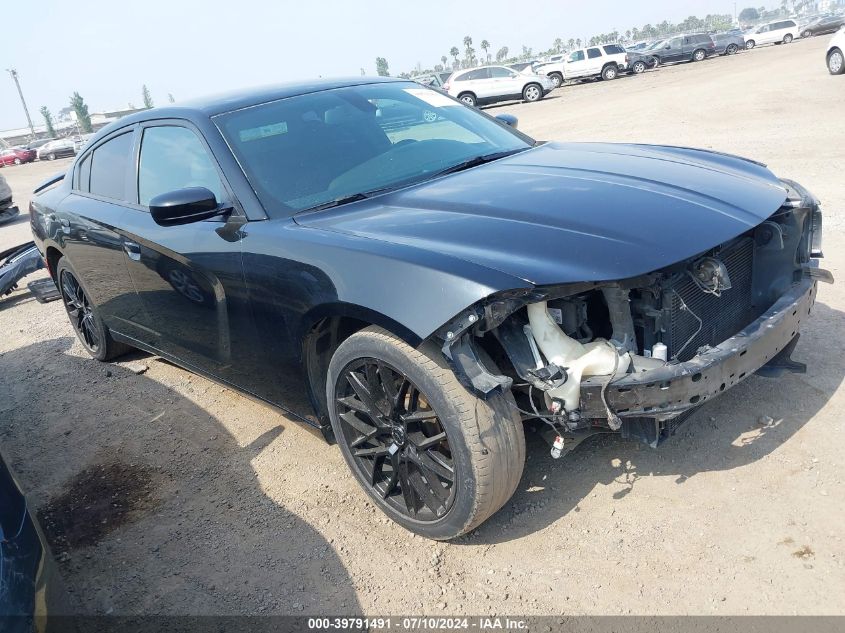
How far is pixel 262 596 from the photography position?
2.55 metres

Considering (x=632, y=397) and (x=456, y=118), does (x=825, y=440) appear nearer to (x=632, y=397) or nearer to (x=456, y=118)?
(x=632, y=397)

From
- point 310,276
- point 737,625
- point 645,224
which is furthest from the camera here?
Result: point 310,276

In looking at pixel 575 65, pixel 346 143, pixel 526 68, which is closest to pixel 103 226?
pixel 346 143

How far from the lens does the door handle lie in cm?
365

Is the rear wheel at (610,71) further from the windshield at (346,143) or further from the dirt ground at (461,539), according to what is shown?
the windshield at (346,143)

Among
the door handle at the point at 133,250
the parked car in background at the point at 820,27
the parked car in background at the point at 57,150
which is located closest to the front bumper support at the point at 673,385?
the door handle at the point at 133,250

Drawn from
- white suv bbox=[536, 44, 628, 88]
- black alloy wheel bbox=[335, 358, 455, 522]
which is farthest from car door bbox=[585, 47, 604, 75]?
black alloy wheel bbox=[335, 358, 455, 522]

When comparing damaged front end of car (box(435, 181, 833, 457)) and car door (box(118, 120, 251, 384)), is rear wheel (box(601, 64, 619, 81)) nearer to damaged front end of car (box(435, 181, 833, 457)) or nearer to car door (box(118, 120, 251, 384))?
car door (box(118, 120, 251, 384))

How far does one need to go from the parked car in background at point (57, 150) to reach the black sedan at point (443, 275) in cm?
3774

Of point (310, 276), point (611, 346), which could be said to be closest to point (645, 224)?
point (611, 346)

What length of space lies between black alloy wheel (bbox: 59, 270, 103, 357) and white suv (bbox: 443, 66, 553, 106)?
22826 millimetres

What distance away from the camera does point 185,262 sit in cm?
327

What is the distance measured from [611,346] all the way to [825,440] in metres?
1.25

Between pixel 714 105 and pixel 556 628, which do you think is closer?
pixel 556 628
